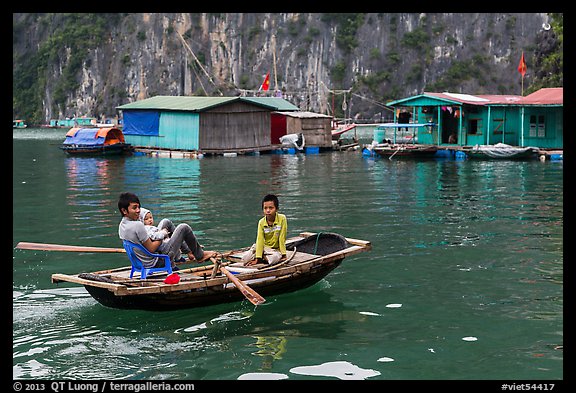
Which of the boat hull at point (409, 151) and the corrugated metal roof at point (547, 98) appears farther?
the boat hull at point (409, 151)

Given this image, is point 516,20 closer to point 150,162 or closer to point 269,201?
point 150,162

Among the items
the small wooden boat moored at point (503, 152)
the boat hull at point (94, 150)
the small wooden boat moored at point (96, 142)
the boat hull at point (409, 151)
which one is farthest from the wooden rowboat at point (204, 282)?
the small wooden boat moored at point (96, 142)

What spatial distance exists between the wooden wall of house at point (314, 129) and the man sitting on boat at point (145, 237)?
115 feet

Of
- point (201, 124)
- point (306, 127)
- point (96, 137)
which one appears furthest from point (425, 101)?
point (96, 137)

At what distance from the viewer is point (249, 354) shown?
8883 mm

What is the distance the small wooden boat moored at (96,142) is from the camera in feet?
138

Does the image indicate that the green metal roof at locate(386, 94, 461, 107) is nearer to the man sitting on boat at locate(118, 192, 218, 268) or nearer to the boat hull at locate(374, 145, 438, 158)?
the boat hull at locate(374, 145, 438, 158)

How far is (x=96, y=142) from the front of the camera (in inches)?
1684

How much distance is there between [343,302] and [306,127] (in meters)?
35.2

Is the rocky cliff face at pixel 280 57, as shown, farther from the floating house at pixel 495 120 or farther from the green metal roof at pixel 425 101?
the floating house at pixel 495 120

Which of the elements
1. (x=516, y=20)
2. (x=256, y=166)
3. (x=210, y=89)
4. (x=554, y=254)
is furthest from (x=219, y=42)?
(x=554, y=254)

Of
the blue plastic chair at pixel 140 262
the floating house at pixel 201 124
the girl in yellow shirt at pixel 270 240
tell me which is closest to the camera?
the blue plastic chair at pixel 140 262

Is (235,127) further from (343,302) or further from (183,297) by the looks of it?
(183,297)
